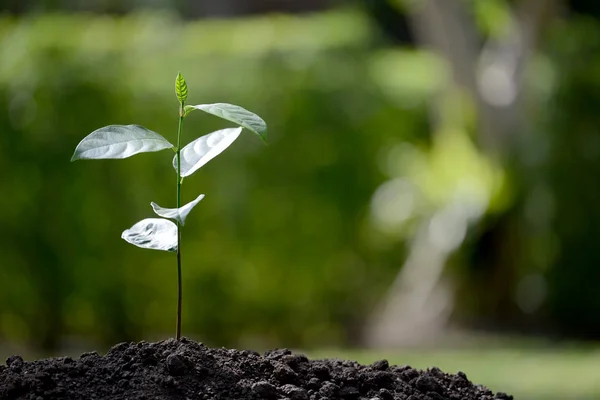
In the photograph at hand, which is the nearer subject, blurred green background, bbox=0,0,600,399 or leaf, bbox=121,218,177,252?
leaf, bbox=121,218,177,252

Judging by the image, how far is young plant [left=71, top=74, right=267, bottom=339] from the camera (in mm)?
1867

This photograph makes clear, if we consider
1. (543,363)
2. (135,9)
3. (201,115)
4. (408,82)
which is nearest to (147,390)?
(543,363)

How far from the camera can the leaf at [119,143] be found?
187 centimetres

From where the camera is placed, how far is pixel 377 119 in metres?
6.98

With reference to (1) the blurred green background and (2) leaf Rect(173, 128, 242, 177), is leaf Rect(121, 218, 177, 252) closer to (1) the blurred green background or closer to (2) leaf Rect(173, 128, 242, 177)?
(2) leaf Rect(173, 128, 242, 177)

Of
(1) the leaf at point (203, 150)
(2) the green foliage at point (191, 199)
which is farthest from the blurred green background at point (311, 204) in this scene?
(1) the leaf at point (203, 150)

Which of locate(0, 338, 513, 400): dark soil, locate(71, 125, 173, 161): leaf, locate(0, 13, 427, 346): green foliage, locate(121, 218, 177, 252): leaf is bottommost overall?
locate(0, 338, 513, 400): dark soil

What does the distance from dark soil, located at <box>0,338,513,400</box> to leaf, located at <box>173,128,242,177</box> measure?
420 millimetres

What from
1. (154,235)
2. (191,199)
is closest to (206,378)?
(154,235)

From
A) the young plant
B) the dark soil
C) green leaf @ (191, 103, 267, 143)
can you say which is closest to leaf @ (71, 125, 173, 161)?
the young plant

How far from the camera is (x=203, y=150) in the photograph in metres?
1.96

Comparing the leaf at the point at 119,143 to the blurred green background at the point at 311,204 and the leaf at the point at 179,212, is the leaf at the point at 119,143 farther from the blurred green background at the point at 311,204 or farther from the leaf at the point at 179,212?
the blurred green background at the point at 311,204

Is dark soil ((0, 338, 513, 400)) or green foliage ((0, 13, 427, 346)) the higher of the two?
green foliage ((0, 13, 427, 346))

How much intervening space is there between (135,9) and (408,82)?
8.09 meters
